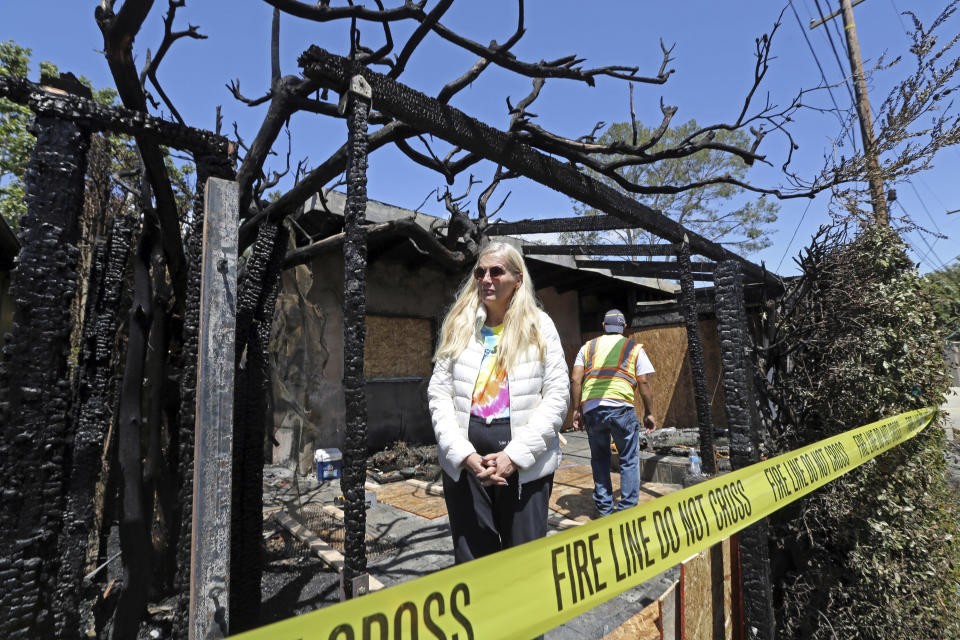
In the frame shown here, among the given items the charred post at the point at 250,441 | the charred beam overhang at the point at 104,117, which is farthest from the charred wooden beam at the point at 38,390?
the charred post at the point at 250,441

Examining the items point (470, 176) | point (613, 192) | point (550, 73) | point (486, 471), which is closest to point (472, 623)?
point (486, 471)

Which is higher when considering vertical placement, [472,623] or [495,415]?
[495,415]

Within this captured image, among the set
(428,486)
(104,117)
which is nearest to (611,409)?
(428,486)

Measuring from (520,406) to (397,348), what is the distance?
6914mm

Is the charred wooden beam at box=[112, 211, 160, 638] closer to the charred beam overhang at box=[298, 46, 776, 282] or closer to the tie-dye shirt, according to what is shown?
the charred beam overhang at box=[298, 46, 776, 282]

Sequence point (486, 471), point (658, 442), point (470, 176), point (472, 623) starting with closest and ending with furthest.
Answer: point (472, 623), point (486, 471), point (470, 176), point (658, 442)

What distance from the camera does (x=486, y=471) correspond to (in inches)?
65.3

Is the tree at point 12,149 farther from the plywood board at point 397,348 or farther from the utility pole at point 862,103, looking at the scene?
the utility pole at point 862,103

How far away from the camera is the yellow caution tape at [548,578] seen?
3.03 ft

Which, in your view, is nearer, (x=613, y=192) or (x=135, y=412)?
(x=135, y=412)

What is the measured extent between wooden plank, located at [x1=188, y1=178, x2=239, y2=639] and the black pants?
2.84ft

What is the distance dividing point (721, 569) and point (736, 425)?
3.35 feet

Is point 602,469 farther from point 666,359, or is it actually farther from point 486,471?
point 666,359

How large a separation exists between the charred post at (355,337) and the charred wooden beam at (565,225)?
9.37 feet
